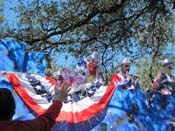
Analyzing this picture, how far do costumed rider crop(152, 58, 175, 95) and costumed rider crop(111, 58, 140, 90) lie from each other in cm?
50

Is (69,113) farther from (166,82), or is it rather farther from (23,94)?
(166,82)

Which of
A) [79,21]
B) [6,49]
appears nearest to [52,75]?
[6,49]

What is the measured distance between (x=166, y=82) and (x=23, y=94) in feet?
8.51

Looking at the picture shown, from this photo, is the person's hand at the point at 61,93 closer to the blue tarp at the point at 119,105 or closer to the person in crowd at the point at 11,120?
the person in crowd at the point at 11,120

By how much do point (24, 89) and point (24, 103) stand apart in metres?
0.19

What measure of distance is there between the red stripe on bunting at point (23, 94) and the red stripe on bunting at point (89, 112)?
29 centimetres

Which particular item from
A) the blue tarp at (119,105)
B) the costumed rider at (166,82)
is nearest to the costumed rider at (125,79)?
the blue tarp at (119,105)

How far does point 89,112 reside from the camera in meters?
6.39

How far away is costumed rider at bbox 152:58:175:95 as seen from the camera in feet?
24.7

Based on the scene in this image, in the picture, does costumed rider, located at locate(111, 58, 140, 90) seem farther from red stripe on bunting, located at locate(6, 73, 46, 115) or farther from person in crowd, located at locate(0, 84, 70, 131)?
person in crowd, located at locate(0, 84, 70, 131)

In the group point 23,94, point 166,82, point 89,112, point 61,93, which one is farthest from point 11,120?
point 166,82

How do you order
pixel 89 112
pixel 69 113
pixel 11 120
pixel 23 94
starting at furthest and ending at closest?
pixel 89 112 < pixel 69 113 < pixel 23 94 < pixel 11 120

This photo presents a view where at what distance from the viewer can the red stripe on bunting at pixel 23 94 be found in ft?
19.5

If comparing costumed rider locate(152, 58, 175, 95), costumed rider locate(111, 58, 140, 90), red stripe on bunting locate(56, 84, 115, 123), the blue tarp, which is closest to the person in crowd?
the blue tarp
